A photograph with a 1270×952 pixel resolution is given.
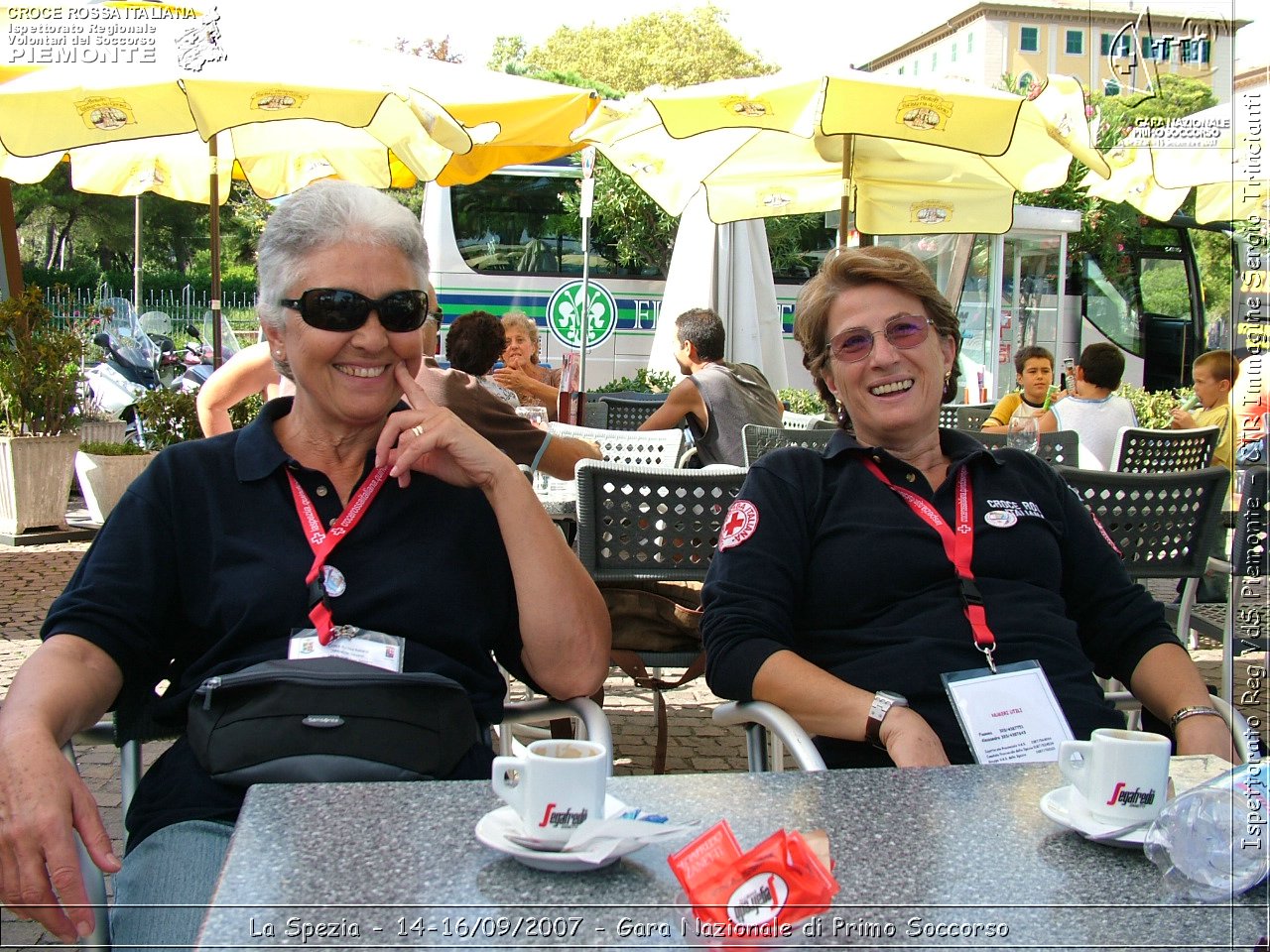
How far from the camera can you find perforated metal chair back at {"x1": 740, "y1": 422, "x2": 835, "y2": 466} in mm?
5141

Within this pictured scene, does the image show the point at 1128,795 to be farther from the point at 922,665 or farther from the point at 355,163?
the point at 355,163

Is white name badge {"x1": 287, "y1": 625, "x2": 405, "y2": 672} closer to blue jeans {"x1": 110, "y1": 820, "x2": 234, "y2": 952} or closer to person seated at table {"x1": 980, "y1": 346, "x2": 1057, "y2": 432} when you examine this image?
blue jeans {"x1": 110, "y1": 820, "x2": 234, "y2": 952}

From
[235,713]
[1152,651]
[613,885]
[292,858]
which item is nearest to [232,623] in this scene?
[235,713]

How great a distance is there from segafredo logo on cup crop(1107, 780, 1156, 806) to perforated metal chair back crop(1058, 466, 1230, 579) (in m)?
2.18

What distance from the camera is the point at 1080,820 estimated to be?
1.38 m

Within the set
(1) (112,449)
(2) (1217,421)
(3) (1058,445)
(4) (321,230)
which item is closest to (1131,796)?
(4) (321,230)

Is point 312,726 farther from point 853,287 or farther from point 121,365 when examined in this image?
point 121,365

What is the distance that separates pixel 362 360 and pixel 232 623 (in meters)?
0.54

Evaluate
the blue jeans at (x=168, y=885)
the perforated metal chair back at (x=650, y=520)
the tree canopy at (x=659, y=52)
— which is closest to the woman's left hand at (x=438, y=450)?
the blue jeans at (x=168, y=885)

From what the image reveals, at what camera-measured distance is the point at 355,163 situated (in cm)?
898

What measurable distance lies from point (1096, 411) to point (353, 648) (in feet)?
18.6

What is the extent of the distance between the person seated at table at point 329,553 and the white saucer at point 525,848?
676 millimetres

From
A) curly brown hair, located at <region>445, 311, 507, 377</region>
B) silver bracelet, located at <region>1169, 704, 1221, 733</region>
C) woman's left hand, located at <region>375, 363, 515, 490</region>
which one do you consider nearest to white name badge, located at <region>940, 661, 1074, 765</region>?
silver bracelet, located at <region>1169, 704, 1221, 733</region>

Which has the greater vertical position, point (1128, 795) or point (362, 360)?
point (362, 360)
